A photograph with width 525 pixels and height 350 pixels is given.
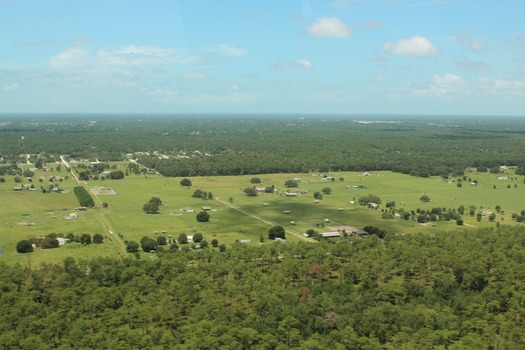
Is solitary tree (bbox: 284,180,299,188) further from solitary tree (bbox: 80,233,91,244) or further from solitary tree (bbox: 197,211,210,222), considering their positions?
solitary tree (bbox: 80,233,91,244)

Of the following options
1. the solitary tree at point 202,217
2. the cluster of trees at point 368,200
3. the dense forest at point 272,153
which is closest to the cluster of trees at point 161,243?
the solitary tree at point 202,217

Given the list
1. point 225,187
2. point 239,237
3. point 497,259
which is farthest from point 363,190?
point 497,259

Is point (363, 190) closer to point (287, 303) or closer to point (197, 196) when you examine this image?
point (197, 196)

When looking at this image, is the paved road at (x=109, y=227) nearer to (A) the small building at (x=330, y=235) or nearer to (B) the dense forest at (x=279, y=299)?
(B) the dense forest at (x=279, y=299)

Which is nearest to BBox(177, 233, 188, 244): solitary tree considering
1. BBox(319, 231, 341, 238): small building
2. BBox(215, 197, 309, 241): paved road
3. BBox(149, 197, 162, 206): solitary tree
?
BBox(215, 197, 309, 241): paved road

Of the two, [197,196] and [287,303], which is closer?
[287,303]
